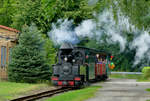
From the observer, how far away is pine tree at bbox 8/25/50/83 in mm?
22094

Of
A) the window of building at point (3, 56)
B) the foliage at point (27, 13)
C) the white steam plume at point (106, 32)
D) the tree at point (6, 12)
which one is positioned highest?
the tree at point (6, 12)

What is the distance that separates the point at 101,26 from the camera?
3369 cm

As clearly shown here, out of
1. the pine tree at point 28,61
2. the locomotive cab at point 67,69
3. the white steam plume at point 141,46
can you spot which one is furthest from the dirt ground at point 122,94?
the white steam plume at point 141,46

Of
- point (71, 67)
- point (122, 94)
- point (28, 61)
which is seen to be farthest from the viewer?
point (28, 61)

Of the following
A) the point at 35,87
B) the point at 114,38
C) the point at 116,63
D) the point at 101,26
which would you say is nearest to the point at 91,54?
the point at 35,87

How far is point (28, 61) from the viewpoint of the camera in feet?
72.2

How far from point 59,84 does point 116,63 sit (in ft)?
66.0

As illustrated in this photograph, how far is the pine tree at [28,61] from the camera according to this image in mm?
22094

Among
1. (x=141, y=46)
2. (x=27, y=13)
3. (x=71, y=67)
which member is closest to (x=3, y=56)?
(x=71, y=67)

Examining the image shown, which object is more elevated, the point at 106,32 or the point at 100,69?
the point at 106,32

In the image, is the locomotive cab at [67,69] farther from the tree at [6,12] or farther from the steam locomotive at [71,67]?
the tree at [6,12]

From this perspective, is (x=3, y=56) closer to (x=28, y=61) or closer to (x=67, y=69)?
(x=28, y=61)

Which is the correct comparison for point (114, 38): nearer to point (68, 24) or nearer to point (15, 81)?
point (68, 24)

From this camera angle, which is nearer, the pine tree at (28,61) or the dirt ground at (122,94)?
the dirt ground at (122,94)
